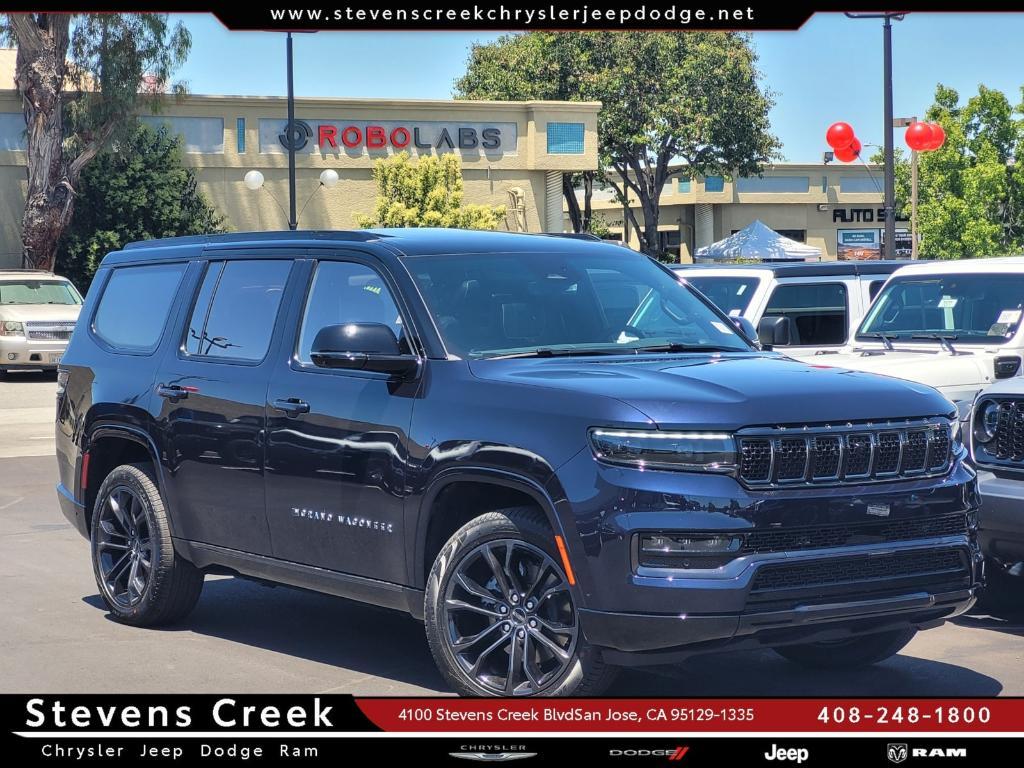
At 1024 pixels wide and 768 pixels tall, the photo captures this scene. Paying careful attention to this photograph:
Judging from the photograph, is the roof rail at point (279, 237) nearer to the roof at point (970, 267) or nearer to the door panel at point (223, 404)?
the door panel at point (223, 404)

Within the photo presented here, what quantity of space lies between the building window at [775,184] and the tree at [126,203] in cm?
3387

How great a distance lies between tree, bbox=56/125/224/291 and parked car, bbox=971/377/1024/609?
33.7 meters

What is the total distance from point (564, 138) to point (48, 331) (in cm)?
2275

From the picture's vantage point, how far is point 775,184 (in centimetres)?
7038

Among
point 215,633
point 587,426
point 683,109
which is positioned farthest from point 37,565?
point 683,109

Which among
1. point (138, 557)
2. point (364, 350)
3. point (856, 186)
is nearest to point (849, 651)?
point (364, 350)

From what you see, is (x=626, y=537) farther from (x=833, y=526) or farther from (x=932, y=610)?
(x=932, y=610)

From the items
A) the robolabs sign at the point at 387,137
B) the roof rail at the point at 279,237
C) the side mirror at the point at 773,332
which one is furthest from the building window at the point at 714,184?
the roof rail at the point at 279,237

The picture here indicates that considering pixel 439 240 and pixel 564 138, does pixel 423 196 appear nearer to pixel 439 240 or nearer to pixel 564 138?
pixel 564 138

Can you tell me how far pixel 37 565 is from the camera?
973cm

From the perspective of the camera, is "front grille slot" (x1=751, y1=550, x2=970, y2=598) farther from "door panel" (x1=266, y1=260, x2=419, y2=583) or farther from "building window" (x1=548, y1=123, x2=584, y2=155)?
"building window" (x1=548, y1=123, x2=584, y2=155)

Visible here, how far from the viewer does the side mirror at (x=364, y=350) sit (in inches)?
241

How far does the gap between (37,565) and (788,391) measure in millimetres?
5952
